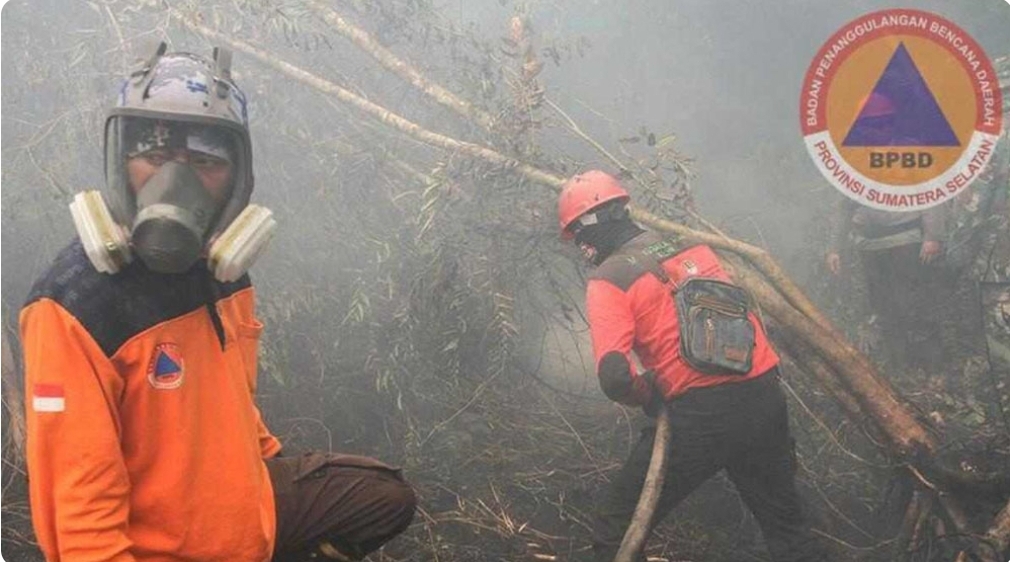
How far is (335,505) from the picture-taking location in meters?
2.34

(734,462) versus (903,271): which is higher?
(903,271)

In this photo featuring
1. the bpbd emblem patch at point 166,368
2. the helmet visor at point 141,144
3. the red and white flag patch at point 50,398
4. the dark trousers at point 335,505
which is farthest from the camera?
the dark trousers at point 335,505

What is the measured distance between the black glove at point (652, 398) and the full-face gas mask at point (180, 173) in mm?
1515

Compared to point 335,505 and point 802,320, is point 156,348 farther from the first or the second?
point 802,320

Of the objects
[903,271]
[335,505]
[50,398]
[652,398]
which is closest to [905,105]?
[903,271]

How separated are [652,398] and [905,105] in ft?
4.30

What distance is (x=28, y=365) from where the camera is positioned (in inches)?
68.0

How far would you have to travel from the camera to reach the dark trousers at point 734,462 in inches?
121

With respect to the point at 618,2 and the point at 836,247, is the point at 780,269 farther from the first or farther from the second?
the point at 618,2

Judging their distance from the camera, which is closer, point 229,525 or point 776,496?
point 229,525

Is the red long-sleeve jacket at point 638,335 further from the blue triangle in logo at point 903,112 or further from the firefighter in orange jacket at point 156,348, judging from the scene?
the firefighter in orange jacket at point 156,348

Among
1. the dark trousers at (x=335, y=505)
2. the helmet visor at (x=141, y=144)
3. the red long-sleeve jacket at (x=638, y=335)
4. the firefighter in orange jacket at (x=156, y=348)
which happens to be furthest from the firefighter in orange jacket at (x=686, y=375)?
the helmet visor at (x=141, y=144)

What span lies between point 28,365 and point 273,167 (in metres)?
1.76

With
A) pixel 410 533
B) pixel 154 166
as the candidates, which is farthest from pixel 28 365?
pixel 410 533
